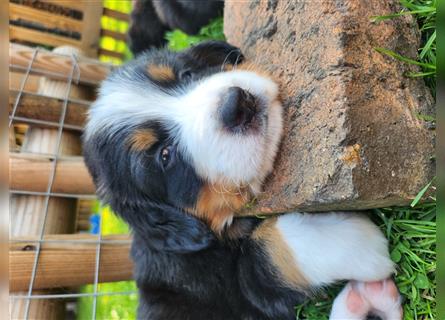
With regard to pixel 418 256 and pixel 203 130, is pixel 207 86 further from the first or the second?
pixel 418 256

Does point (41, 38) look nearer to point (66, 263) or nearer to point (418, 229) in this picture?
point (66, 263)

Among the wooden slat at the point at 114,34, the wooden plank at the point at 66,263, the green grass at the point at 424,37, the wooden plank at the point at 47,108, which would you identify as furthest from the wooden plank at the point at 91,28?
the green grass at the point at 424,37

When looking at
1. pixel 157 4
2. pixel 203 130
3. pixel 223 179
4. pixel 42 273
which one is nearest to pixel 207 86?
pixel 203 130

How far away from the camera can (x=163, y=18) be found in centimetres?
462

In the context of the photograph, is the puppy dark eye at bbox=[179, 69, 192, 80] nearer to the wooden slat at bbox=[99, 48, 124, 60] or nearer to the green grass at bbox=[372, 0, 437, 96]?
the green grass at bbox=[372, 0, 437, 96]

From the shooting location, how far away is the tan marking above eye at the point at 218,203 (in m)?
2.08

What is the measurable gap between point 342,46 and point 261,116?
490mm

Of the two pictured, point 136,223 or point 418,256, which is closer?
point 418,256

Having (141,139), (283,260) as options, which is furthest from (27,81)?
(283,260)

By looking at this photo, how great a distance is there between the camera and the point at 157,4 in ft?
15.1

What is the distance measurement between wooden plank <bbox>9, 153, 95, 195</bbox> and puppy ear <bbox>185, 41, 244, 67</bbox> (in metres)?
1.72

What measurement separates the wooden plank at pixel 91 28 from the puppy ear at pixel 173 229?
523 centimetres

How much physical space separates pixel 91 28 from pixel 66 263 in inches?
178

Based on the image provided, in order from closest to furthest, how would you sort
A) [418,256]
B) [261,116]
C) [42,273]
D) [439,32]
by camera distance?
[439,32], [418,256], [261,116], [42,273]
